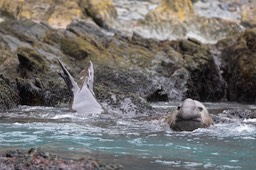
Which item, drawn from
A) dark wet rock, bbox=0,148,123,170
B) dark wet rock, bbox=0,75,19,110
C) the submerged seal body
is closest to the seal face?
dark wet rock, bbox=0,75,19,110

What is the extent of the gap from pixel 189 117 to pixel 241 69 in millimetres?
15497

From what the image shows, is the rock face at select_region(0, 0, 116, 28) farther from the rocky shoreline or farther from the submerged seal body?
the submerged seal body

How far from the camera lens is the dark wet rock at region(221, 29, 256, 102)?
2556cm

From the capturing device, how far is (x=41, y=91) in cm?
1873

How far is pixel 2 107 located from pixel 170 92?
961cm

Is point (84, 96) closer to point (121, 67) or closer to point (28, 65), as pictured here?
point (28, 65)

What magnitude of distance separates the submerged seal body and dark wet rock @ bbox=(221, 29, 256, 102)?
14.0 metres

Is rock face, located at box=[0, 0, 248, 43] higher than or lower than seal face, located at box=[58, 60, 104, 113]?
higher

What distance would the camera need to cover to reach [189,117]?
11.3 metres

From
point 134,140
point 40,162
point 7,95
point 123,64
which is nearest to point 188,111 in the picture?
point 134,140

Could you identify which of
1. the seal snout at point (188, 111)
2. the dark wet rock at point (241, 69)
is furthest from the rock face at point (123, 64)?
the seal snout at point (188, 111)

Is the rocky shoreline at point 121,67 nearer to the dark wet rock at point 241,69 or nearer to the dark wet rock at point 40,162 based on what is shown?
the dark wet rock at point 241,69

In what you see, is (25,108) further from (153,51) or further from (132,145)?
(153,51)

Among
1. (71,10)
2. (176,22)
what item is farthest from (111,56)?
(176,22)
